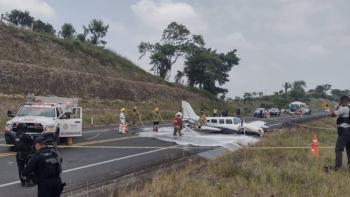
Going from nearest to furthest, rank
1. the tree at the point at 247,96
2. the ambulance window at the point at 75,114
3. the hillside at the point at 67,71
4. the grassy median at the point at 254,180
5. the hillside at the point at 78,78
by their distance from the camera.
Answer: the grassy median at the point at 254,180, the ambulance window at the point at 75,114, the hillside at the point at 78,78, the hillside at the point at 67,71, the tree at the point at 247,96

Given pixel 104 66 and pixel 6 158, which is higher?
pixel 104 66

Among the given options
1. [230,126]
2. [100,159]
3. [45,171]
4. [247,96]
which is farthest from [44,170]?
[247,96]

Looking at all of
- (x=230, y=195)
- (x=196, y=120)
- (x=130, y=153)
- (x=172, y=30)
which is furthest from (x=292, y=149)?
(x=172, y=30)

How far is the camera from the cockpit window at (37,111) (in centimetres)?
2042

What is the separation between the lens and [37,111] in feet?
67.9

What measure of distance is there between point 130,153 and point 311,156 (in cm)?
694

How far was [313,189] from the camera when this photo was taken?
10.9 meters

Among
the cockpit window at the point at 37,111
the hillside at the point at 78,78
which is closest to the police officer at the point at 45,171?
the cockpit window at the point at 37,111

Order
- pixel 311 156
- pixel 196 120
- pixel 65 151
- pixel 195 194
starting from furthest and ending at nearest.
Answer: pixel 196 120, pixel 65 151, pixel 311 156, pixel 195 194

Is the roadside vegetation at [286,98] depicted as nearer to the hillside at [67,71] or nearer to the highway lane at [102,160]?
the hillside at [67,71]

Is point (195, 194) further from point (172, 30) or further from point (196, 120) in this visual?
point (172, 30)

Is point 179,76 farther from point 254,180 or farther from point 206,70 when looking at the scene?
point 254,180

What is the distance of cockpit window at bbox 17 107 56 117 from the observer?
67.0ft

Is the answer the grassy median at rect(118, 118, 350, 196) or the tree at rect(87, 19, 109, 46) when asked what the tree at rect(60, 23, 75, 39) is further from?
the grassy median at rect(118, 118, 350, 196)
